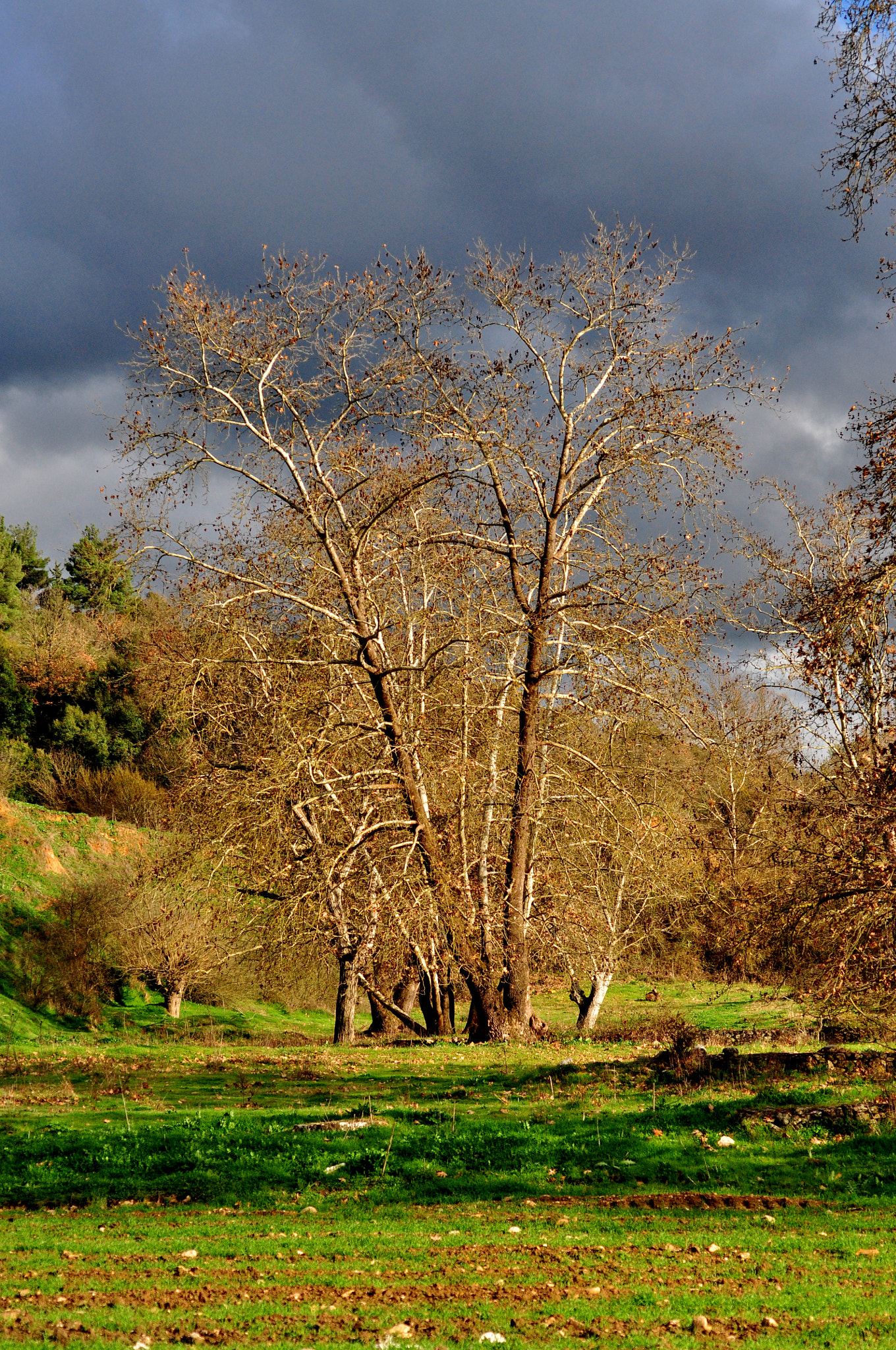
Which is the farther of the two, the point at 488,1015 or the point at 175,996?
the point at 175,996

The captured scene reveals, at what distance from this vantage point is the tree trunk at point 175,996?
34.3 meters

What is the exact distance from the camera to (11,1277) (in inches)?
267

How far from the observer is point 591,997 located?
26531 mm

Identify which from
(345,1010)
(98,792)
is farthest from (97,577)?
(98,792)

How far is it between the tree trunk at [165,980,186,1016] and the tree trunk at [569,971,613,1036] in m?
14.1

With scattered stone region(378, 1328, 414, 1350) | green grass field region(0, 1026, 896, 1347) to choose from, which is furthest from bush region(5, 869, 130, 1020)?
scattered stone region(378, 1328, 414, 1350)

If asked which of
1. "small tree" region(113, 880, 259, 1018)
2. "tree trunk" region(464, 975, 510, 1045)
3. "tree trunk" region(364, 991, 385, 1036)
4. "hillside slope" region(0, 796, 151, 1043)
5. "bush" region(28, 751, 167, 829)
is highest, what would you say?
"bush" region(28, 751, 167, 829)

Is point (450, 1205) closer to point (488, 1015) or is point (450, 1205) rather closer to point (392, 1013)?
point (488, 1015)

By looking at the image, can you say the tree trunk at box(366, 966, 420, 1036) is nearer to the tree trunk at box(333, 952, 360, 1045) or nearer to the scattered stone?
the tree trunk at box(333, 952, 360, 1045)

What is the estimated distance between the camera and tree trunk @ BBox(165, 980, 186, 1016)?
3428 centimetres

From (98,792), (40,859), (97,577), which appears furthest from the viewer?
(98,792)

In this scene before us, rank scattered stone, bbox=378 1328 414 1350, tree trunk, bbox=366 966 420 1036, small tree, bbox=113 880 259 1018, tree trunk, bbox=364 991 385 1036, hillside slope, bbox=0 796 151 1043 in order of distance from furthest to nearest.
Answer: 1. small tree, bbox=113 880 259 1018
2. hillside slope, bbox=0 796 151 1043
3. tree trunk, bbox=364 991 385 1036
4. tree trunk, bbox=366 966 420 1036
5. scattered stone, bbox=378 1328 414 1350

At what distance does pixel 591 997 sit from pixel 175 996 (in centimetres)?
1550

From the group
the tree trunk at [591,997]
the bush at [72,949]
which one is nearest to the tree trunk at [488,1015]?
the tree trunk at [591,997]
